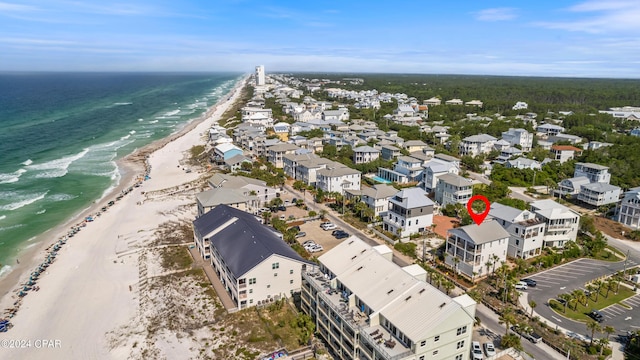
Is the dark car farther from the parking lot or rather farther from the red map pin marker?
the red map pin marker

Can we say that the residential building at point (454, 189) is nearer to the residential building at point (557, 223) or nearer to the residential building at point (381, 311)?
the residential building at point (557, 223)

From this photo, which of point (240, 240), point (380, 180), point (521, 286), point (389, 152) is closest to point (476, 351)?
point (521, 286)

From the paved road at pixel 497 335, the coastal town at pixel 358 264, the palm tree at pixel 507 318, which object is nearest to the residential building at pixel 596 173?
the coastal town at pixel 358 264

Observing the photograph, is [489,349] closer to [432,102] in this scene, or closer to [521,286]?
[521,286]

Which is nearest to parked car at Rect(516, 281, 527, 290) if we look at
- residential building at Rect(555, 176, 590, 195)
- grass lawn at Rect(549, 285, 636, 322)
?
grass lawn at Rect(549, 285, 636, 322)

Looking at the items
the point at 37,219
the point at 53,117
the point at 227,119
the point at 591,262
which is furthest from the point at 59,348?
the point at 53,117

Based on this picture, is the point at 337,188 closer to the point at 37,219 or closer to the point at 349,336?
the point at 349,336
